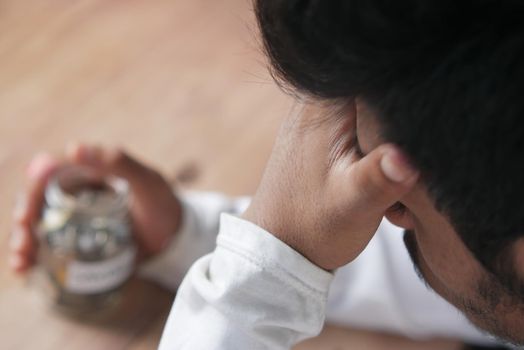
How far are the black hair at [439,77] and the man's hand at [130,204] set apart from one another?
1.13ft

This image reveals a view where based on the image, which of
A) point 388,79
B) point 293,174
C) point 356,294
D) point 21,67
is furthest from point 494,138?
point 21,67

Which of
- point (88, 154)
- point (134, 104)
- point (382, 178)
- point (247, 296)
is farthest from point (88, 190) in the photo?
point (382, 178)

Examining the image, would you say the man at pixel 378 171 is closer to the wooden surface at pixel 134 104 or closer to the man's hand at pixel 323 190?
the man's hand at pixel 323 190

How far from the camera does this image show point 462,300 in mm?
419

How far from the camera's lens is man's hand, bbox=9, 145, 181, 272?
0.68 metres

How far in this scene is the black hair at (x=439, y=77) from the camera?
29 centimetres

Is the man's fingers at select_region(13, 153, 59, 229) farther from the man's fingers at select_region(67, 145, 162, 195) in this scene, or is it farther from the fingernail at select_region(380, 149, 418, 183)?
the fingernail at select_region(380, 149, 418, 183)

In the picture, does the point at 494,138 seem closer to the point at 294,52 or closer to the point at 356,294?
the point at 294,52

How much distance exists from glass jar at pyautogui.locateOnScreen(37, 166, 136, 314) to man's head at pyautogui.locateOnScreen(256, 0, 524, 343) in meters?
0.33

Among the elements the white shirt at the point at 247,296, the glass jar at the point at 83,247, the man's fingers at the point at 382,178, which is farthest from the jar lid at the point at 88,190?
the man's fingers at the point at 382,178

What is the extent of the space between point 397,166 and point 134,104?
0.52m

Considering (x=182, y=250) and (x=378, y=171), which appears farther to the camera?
(x=182, y=250)

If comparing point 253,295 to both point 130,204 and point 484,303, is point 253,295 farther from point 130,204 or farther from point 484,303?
point 130,204

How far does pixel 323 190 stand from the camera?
0.41 metres
